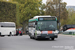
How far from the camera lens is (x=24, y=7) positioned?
229ft

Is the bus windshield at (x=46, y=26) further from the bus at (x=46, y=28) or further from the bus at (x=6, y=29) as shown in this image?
the bus at (x=6, y=29)

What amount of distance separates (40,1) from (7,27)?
25.8m

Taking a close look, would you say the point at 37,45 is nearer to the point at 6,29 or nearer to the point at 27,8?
the point at 6,29

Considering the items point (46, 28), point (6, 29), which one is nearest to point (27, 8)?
point (6, 29)

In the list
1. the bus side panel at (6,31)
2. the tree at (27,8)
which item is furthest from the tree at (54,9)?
the bus side panel at (6,31)

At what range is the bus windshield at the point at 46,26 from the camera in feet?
83.8

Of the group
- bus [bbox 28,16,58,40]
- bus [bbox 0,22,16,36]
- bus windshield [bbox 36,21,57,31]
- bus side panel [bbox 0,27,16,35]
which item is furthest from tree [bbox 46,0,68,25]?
bus windshield [bbox 36,21,57,31]

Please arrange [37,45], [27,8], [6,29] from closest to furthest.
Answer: [37,45] < [6,29] < [27,8]

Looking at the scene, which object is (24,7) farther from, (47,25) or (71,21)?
(47,25)

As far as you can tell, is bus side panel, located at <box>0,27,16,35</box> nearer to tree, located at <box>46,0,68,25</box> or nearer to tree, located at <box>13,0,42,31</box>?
tree, located at <box>13,0,42,31</box>

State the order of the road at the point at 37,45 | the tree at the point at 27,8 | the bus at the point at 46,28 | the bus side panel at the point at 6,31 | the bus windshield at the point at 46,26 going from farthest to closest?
the tree at the point at 27,8
the bus side panel at the point at 6,31
the bus windshield at the point at 46,26
the bus at the point at 46,28
the road at the point at 37,45

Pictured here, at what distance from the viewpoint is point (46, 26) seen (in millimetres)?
25609

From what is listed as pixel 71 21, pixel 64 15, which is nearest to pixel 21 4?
pixel 64 15

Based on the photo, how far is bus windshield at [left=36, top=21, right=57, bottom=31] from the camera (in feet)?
83.8
